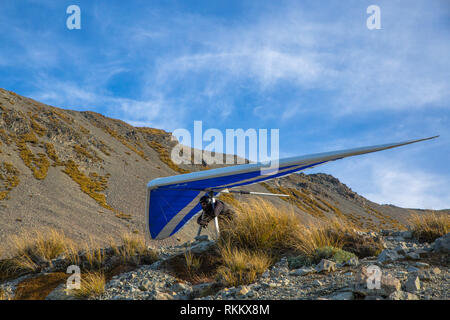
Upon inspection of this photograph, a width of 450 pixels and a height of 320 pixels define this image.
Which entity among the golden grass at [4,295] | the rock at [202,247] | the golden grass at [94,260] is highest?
the rock at [202,247]

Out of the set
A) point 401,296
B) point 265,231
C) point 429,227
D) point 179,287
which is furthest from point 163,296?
point 429,227

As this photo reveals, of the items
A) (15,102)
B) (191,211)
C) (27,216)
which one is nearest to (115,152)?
(15,102)

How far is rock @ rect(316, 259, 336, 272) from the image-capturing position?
4.78m

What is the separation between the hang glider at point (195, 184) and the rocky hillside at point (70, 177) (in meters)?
4.21

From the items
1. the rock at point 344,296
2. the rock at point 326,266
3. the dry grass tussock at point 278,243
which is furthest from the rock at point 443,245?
the rock at point 344,296

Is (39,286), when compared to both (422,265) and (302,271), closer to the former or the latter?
(302,271)

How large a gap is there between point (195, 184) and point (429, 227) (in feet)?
19.7

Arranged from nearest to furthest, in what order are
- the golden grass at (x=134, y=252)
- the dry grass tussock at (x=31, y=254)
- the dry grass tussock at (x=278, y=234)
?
1. the dry grass tussock at (x=278, y=234)
2. the golden grass at (x=134, y=252)
3. the dry grass tussock at (x=31, y=254)

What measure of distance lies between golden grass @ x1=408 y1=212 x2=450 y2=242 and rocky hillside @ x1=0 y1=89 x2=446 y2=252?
6538 millimetres

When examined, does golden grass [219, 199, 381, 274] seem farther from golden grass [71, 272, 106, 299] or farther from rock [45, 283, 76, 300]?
rock [45, 283, 76, 300]

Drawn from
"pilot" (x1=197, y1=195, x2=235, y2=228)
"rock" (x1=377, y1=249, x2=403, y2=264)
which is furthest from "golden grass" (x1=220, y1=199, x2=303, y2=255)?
"rock" (x1=377, y1=249, x2=403, y2=264)

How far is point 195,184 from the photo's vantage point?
6.84m

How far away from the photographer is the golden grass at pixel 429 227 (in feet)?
23.1

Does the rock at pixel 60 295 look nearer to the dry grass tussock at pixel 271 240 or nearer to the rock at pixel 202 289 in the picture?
the rock at pixel 202 289
